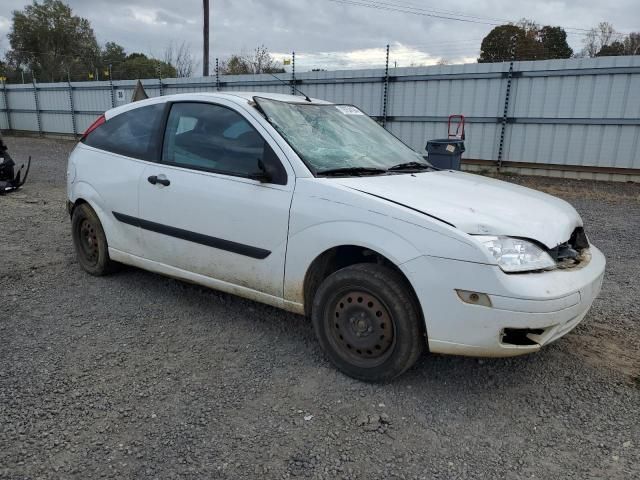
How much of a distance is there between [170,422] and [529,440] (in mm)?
1766

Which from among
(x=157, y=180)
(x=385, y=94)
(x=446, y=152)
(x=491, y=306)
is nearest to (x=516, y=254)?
(x=491, y=306)

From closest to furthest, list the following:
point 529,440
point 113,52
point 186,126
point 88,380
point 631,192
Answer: point 529,440 → point 88,380 → point 186,126 → point 631,192 → point 113,52

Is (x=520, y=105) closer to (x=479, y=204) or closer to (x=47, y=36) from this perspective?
(x=479, y=204)

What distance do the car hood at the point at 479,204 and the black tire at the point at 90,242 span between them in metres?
2.45

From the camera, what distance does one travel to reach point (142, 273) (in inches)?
186

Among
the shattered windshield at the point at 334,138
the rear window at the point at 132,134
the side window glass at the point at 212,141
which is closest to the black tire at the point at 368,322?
the shattered windshield at the point at 334,138

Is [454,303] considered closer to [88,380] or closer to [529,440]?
[529,440]

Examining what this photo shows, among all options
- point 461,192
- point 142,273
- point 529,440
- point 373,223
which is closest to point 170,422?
point 373,223

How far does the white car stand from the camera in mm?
2545

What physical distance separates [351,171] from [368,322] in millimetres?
985

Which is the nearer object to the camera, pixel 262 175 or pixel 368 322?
pixel 368 322

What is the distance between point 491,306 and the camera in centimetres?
248

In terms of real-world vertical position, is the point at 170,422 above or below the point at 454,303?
below

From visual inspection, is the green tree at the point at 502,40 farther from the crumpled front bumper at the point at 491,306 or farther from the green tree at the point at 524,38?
the crumpled front bumper at the point at 491,306
